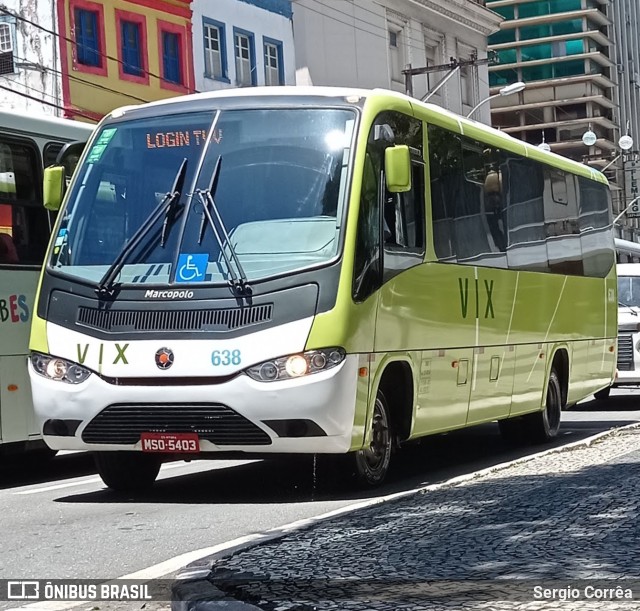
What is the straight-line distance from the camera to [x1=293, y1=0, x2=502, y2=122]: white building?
42.8 metres

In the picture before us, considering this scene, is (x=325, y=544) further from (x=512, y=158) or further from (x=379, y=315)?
(x=512, y=158)

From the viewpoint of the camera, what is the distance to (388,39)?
47.9 m

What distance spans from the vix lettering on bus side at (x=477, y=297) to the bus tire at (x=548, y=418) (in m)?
2.17

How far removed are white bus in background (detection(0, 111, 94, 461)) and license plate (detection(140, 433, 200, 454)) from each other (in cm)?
251

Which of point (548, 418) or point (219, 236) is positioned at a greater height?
point (219, 236)

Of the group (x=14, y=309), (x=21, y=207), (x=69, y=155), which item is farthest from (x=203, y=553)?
(x=69, y=155)

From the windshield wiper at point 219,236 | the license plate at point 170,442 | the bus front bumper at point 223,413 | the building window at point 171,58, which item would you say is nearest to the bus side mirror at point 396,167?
the windshield wiper at point 219,236

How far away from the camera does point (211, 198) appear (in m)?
10.7

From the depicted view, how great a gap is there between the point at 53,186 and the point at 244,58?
2767 cm

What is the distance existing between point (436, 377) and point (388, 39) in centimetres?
3686

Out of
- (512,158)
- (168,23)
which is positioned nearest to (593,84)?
(168,23)

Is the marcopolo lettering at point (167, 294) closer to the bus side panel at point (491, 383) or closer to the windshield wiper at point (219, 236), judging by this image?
the windshield wiper at point (219, 236)

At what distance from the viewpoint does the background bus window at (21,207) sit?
41.0 ft

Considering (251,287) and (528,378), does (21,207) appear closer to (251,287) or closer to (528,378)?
(251,287)
